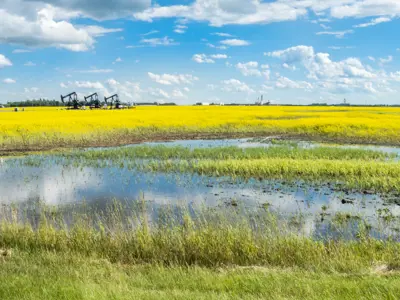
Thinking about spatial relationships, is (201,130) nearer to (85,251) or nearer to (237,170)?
(237,170)

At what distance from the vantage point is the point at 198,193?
16.9m

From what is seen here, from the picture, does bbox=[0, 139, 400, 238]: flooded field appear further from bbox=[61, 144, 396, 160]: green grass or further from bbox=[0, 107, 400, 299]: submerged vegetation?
bbox=[61, 144, 396, 160]: green grass

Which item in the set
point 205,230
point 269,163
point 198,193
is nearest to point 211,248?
point 205,230

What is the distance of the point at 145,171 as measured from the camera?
872 inches

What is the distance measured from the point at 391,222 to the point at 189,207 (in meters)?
6.80

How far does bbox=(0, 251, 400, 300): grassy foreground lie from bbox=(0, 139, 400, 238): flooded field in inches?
157

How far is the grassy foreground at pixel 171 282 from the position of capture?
6125 mm

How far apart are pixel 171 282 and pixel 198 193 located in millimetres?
9893

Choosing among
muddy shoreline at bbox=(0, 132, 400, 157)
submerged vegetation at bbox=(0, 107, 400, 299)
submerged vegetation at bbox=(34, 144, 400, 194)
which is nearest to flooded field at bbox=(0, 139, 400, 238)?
submerged vegetation at bbox=(0, 107, 400, 299)

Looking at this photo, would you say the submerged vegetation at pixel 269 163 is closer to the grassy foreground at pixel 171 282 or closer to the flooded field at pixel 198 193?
the flooded field at pixel 198 193

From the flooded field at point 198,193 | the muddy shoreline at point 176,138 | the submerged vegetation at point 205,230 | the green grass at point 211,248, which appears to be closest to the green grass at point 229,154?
the submerged vegetation at point 205,230

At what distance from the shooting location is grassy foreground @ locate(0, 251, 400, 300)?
6.12 metres

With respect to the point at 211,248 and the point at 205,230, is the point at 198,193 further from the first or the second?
the point at 211,248


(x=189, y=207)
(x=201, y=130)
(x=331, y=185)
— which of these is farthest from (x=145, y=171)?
(x=201, y=130)
